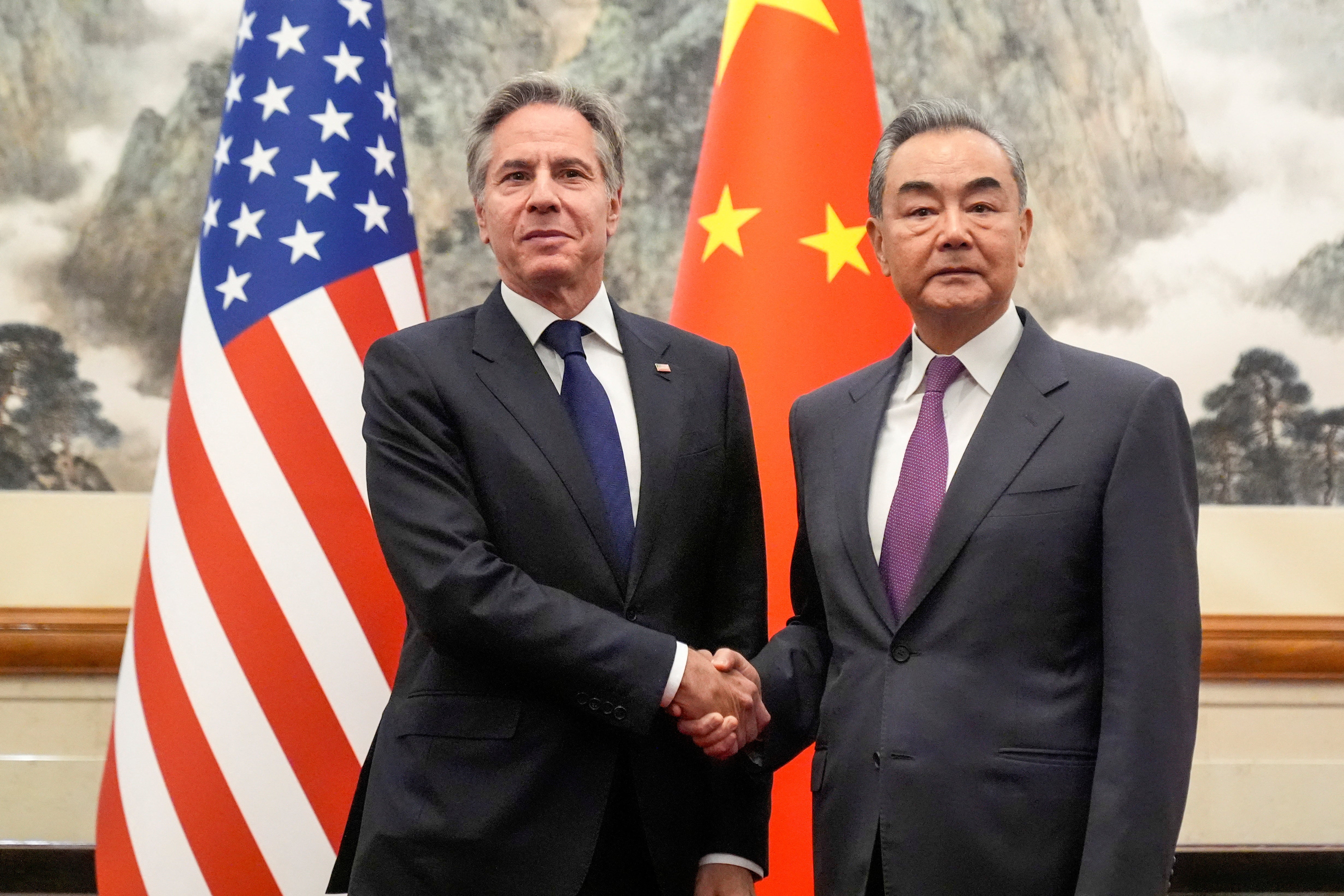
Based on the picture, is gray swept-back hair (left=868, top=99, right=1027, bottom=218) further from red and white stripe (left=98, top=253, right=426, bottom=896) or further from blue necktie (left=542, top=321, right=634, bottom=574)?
red and white stripe (left=98, top=253, right=426, bottom=896)

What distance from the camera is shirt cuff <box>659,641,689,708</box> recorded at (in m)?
1.74

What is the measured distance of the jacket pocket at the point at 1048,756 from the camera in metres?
1.61

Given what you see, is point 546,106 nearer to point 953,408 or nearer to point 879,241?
point 879,241

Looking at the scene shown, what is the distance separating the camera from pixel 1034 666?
1654mm

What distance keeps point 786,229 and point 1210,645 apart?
1938mm

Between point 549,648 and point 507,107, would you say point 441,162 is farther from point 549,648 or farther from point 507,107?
point 549,648

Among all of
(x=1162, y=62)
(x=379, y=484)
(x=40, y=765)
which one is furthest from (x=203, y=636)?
(x=1162, y=62)

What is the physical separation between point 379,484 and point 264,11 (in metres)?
1.71

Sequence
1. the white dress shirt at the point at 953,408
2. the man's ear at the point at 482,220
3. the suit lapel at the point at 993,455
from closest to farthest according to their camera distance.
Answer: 1. the suit lapel at the point at 993,455
2. the white dress shirt at the point at 953,408
3. the man's ear at the point at 482,220

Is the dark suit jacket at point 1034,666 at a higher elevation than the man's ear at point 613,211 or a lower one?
lower

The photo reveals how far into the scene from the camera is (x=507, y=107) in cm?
210

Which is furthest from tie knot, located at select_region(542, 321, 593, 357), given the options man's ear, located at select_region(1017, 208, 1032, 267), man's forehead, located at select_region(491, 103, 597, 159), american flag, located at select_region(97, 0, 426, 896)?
american flag, located at select_region(97, 0, 426, 896)

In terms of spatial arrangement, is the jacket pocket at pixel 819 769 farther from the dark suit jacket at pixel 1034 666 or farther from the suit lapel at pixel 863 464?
the suit lapel at pixel 863 464

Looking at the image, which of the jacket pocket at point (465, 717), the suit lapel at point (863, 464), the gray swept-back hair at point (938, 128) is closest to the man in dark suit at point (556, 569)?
the jacket pocket at point (465, 717)
